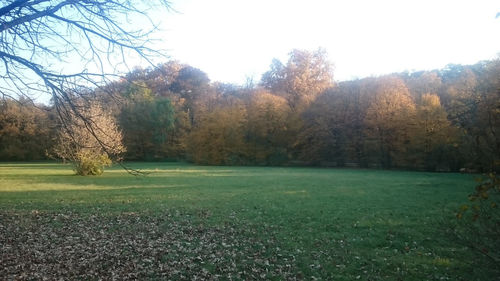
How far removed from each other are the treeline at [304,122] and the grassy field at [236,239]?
17.5m

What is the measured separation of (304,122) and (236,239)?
1500 inches

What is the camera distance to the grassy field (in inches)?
245

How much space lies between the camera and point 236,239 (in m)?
8.51

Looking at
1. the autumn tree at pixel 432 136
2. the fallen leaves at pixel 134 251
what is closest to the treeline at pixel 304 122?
the autumn tree at pixel 432 136

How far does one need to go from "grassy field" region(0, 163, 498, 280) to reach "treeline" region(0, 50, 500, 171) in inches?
690

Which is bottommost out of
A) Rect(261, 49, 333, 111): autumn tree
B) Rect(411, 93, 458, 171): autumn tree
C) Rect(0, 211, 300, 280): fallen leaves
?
Rect(0, 211, 300, 280): fallen leaves

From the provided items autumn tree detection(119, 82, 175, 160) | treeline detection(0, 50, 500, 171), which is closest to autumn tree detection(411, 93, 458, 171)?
treeline detection(0, 50, 500, 171)

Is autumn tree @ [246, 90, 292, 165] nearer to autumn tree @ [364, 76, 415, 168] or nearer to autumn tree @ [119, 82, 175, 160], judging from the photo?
autumn tree @ [364, 76, 415, 168]

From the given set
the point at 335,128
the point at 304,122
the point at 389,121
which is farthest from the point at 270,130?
the point at 389,121

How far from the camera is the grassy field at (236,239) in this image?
621 cm

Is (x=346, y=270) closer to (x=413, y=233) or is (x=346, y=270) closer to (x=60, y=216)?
(x=413, y=233)

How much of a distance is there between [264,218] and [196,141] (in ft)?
136

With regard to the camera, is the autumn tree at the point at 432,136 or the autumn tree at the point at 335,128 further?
the autumn tree at the point at 335,128

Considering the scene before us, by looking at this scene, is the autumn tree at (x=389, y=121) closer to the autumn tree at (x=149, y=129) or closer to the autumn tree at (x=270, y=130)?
the autumn tree at (x=270, y=130)
